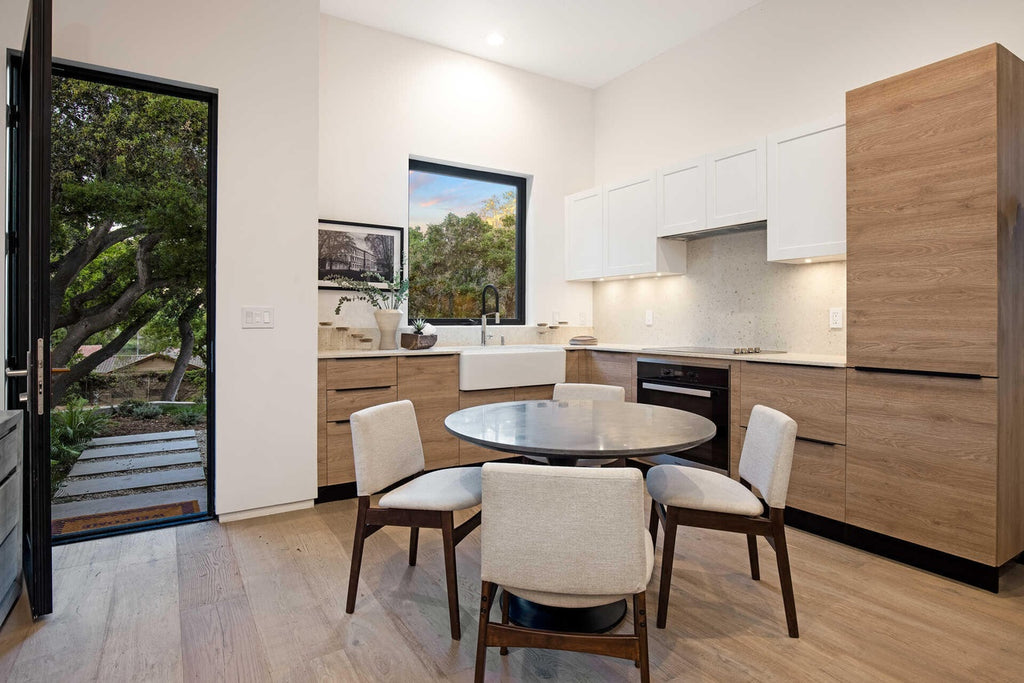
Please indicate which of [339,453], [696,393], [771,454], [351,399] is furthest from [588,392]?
[339,453]

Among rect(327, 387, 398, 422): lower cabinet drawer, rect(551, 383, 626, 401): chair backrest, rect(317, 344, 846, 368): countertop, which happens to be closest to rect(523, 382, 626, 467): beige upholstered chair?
rect(551, 383, 626, 401): chair backrest

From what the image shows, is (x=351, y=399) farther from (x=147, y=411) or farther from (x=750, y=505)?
(x=750, y=505)

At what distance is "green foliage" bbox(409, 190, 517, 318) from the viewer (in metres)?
4.42

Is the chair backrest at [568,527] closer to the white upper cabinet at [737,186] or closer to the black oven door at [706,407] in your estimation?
the black oven door at [706,407]

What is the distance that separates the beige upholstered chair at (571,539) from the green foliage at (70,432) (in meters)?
2.47

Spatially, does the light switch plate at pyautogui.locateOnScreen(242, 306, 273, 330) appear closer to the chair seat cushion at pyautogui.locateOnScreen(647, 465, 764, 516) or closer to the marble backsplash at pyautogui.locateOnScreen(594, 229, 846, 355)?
the chair seat cushion at pyautogui.locateOnScreen(647, 465, 764, 516)

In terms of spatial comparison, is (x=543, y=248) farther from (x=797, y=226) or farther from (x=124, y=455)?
(x=124, y=455)

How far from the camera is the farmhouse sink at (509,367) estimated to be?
12.2 feet

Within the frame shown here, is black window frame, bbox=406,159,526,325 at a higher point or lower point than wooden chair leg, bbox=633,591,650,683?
higher

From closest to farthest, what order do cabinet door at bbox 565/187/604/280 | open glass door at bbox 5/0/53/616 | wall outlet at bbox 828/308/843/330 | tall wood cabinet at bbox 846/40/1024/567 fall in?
open glass door at bbox 5/0/53/616 < tall wood cabinet at bbox 846/40/1024/567 < wall outlet at bbox 828/308/843/330 < cabinet door at bbox 565/187/604/280

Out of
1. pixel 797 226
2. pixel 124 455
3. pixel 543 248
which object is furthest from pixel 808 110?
pixel 124 455

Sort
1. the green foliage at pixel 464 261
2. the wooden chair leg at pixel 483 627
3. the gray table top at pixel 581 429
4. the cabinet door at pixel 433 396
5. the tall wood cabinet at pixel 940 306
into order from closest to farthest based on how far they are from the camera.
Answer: the wooden chair leg at pixel 483 627
the gray table top at pixel 581 429
the tall wood cabinet at pixel 940 306
the cabinet door at pixel 433 396
the green foliage at pixel 464 261

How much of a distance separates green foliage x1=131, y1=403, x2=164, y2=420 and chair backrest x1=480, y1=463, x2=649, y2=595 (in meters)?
2.38

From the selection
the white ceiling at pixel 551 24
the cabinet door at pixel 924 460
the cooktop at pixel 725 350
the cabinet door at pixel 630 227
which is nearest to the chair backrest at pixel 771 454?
the cabinet door at pixel 924 460
